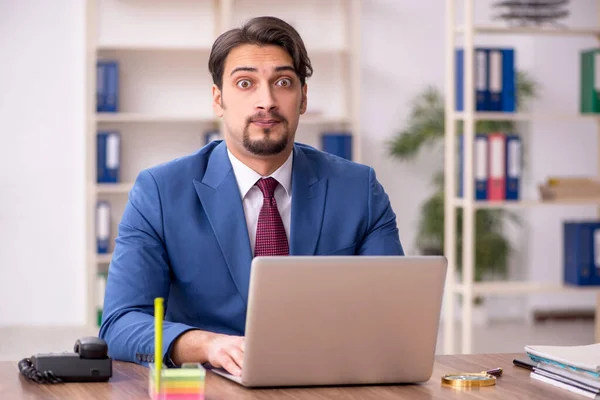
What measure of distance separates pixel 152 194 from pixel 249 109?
0.30 meters

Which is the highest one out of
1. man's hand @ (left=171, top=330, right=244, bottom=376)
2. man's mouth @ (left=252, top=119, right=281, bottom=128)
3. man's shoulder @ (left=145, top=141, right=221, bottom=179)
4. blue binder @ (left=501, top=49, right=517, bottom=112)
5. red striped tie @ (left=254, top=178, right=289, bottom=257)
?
blue binder @ (left=501, top=49, right=517, bottom=112)

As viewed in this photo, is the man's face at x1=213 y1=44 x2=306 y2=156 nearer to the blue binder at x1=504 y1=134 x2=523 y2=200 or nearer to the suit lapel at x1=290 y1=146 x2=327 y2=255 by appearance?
the suit lapel at x1=290 y1=146 x2=327 y2=255

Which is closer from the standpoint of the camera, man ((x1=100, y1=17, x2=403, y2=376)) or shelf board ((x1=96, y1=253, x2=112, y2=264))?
man ((x1=100, y1=17, x2=403, y2=376))

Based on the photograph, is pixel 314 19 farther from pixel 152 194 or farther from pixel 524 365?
pixel 524 365

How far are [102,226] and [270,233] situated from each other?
3567mm

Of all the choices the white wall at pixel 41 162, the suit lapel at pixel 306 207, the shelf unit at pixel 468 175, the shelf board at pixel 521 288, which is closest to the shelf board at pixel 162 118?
the white wall at pixel 41 162

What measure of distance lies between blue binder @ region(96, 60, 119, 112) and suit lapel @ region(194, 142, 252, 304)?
3487 mm

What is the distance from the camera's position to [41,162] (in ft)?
19.8

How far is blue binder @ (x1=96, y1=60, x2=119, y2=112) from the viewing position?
18.1ft

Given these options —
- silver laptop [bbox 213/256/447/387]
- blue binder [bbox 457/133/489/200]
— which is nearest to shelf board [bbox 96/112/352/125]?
blue binder [bbox 457/133/489/200]

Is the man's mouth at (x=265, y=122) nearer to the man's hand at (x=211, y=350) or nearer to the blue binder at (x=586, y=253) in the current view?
the man's hand at (x=211, y=350)

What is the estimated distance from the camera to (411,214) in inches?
256

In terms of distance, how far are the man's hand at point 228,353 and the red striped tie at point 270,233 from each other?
47 cm

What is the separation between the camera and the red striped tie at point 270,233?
2156mm
